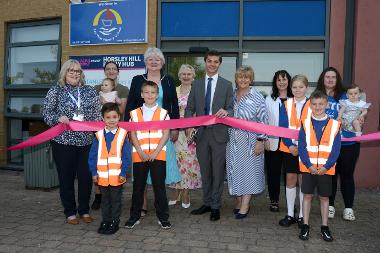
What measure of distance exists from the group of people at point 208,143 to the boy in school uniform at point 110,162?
0.01 meters

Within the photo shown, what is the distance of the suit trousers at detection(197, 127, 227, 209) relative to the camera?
15.8ft

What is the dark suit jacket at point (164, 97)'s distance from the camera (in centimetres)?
482

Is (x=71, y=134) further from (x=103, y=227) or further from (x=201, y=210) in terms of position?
(x=201, y=210)

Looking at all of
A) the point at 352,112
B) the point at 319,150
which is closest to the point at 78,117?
the point at 319,150

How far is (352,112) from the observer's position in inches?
185

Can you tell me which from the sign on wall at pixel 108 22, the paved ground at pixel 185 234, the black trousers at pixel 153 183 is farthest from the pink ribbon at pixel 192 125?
the sign on wall at pixel 108 22

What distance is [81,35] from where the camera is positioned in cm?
837

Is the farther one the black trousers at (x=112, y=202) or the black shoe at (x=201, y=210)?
the black shoe at (x=201, y=210)

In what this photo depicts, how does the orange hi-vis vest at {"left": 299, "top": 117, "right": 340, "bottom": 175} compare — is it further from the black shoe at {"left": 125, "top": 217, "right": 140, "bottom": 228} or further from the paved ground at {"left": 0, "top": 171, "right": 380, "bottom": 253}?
the black shoe at {"left": 125, "top": 217, "right": 140, "bottom": 228}

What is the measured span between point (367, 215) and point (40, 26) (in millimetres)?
7745

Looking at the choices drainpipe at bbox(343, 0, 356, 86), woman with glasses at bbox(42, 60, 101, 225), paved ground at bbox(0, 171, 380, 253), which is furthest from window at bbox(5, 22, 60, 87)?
drainpipe at bbox(343, 0, 356, 86)

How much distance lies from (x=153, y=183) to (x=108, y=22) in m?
4.81

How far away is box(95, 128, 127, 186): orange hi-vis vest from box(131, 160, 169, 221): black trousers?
234mm

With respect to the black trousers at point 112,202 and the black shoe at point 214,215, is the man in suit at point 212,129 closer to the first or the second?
the black shoe at point 214,215
